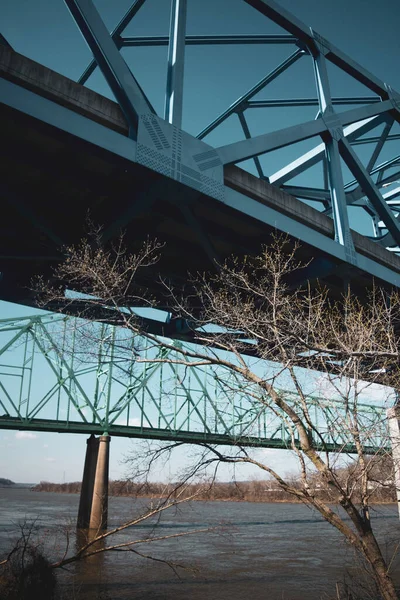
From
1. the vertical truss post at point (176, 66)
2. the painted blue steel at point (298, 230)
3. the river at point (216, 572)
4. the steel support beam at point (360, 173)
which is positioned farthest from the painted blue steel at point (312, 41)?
the river at point (216, 572)

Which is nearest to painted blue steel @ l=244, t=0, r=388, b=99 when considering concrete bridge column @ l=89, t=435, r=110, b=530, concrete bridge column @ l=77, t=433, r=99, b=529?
concrete bridge column @ l=89, t=435, r=110, b=530

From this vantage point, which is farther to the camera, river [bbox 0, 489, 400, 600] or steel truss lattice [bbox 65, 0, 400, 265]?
river [bbox 0, 489, 400, 600]

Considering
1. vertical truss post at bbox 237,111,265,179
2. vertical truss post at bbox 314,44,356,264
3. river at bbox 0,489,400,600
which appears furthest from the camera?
vertical truss post at bbox 237,111,265,179

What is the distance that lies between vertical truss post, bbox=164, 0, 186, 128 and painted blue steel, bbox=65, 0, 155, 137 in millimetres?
828

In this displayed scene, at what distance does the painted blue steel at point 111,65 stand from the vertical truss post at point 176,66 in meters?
0.83

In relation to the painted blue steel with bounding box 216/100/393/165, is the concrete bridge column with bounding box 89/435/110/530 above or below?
below

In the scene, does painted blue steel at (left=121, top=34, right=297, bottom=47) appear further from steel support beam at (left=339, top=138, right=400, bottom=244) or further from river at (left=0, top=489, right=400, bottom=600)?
river at (left=0, top=489, right=400, bottom=600)

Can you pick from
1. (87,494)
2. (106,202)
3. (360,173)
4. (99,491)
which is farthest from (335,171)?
(87,494)

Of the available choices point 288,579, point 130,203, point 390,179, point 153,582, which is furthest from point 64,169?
point 390,179

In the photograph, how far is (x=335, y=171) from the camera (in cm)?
1228

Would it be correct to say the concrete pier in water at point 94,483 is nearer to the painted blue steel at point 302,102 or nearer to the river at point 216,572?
the river at point 216,572

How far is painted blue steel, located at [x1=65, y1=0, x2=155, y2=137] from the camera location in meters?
8.19

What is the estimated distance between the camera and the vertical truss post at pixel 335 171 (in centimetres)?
1187

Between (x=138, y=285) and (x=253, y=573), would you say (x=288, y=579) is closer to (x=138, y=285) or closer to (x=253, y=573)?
(x=253, y=573)
